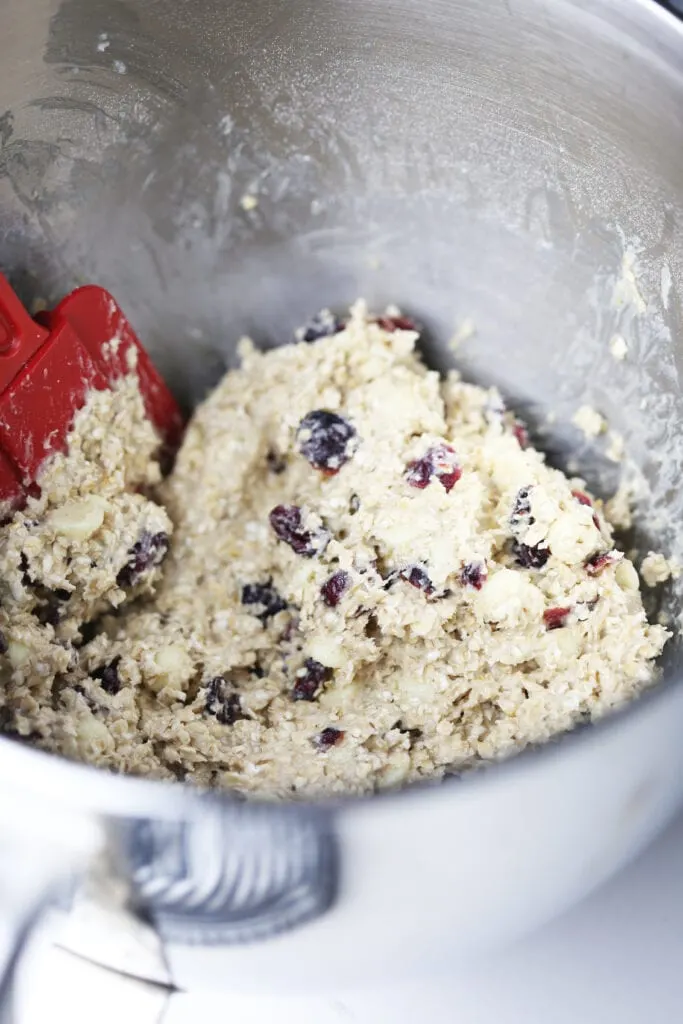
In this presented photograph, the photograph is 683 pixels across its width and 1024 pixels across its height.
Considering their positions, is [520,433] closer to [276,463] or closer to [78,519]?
[276,463]

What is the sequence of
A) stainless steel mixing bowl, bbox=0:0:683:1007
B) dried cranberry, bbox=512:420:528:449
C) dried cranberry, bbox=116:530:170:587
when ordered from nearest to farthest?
stainless steel mixing bowl, bbox=0:0:683:1007 → dried cranberry, bbox=116:530:170:587 → dried cranberry, bbox=512:420:528:449

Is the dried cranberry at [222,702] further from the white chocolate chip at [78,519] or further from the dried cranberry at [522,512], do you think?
the dried cranberry at [522,512]

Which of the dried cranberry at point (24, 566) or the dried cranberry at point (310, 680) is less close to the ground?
the dried cranberry at point (310, 680)

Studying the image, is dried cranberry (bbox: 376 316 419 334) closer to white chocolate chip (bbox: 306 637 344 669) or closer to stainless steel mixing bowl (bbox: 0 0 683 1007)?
stainless steel mixing bowl (bbox: 0 0 683 1007)

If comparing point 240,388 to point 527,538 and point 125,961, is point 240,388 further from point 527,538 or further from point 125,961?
point 125,961

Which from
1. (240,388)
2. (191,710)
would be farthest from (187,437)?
(191,710)

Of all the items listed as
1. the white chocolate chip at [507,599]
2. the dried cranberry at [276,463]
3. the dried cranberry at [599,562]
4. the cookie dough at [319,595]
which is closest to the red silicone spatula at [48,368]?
the cookie dough at [319,595]

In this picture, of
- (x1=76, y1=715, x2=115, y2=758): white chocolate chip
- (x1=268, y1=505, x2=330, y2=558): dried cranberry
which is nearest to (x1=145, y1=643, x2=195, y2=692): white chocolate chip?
(x1=76, y1=715, x2=115, y2=758): white chocolate chip

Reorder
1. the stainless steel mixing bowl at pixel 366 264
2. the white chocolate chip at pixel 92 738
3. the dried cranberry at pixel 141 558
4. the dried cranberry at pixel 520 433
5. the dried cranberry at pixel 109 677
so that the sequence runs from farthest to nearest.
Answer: the dried cranberry at pixel 520 433
the dried cranberry at pixel 141 558
the dried cranberry at pixel 109 677
the white chocolate chip at pixel 92 738
the stainless steel mixing bowl at pixel 366 264
